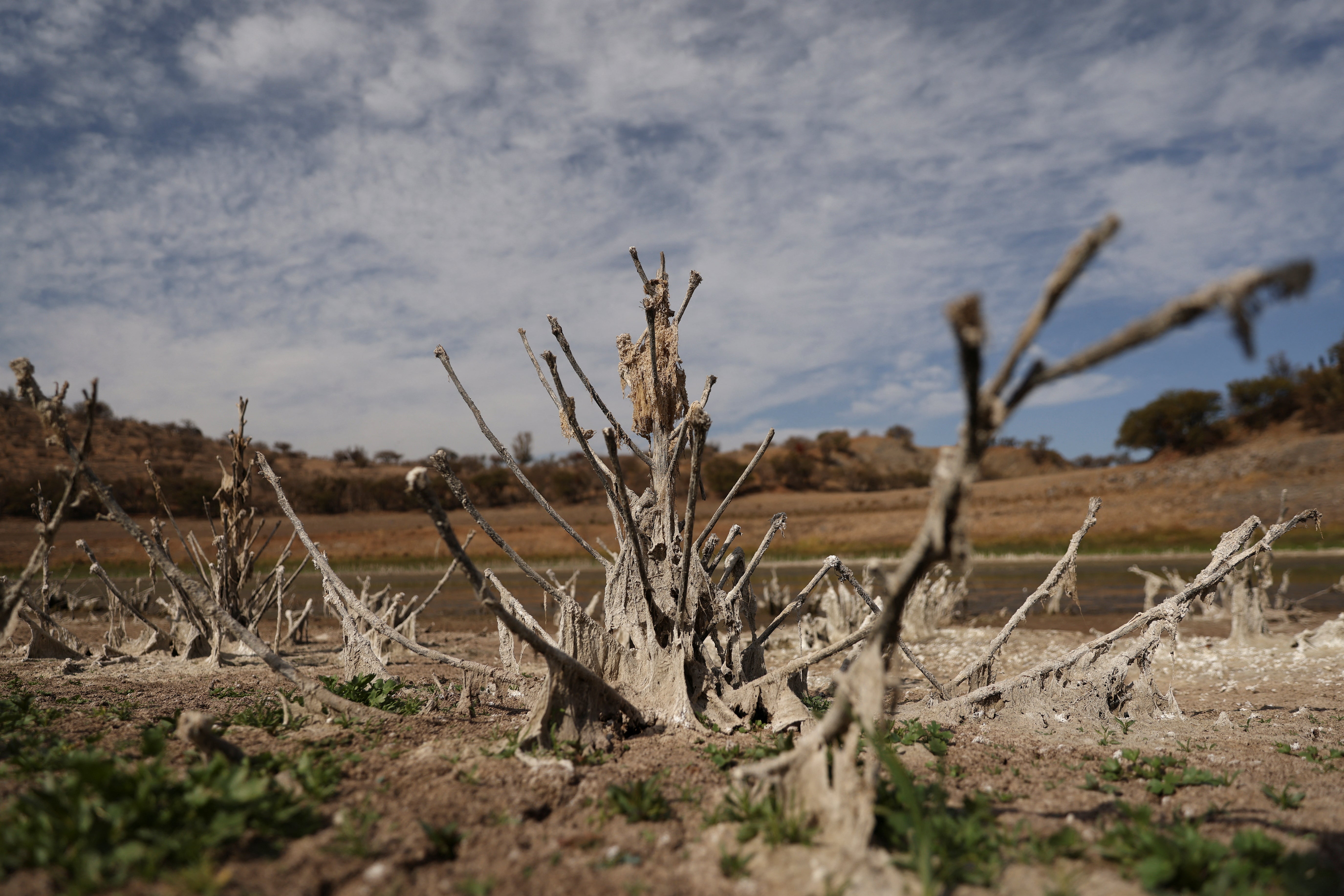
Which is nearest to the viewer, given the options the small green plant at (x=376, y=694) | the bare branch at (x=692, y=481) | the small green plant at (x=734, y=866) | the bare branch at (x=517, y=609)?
the small green plant at (x=734, y=866)

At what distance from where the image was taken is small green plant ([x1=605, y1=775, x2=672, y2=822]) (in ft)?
7.79

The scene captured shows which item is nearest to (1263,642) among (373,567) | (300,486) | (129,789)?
(129,789)

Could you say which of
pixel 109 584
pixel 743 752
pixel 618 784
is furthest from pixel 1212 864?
pixel 109 584

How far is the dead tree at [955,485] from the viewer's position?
1368 mm

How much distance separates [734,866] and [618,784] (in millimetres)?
774

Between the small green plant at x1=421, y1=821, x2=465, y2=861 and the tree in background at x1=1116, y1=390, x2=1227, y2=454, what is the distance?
57.8m

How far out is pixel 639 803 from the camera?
2389 mm

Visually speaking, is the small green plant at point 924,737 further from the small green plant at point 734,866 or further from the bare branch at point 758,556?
the small green plant at point 734,866

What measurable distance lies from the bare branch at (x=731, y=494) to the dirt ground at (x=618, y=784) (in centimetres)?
97

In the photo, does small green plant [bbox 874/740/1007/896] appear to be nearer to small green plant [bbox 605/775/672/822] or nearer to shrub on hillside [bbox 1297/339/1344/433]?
small green plant [bbox 605/775/672/822]

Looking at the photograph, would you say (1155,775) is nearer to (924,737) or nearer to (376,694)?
(924,737)

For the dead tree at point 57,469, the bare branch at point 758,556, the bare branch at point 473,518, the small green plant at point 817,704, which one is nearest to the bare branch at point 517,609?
the bare branch at point 473,518

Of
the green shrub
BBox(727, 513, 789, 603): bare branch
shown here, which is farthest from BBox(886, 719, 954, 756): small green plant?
the green shrub

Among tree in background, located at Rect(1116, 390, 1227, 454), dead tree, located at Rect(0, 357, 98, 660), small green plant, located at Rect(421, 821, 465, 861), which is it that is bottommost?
small green plant, located at Rect(421, 821, 465, 861)
